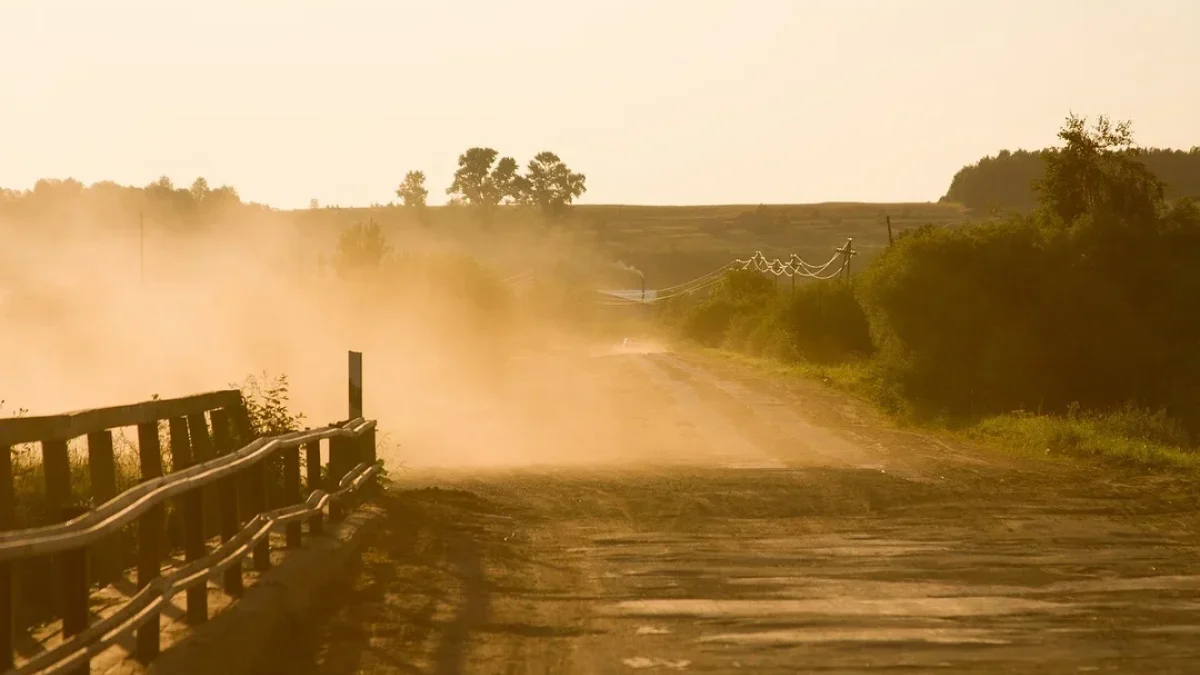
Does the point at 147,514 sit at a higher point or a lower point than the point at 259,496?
higher

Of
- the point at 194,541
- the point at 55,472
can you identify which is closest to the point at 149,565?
→ the point at 194,541

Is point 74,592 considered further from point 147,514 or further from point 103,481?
point 103,481

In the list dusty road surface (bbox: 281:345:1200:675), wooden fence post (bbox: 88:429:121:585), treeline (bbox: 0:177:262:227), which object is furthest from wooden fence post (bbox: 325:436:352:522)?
treeline (bbox: 0:177:262:227)

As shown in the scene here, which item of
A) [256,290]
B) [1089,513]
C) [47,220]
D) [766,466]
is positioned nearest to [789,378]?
[766,466]

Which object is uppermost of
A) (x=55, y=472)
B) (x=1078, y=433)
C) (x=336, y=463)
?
(x=55, y=472)

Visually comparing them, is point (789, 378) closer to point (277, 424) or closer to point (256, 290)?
point (277, 424)

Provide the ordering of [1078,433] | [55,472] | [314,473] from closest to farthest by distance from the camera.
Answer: [55,472] < [314,473] < [1078,433]

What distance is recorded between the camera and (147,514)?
8289mm

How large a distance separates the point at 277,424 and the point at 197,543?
376 inches

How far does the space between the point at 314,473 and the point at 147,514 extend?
22.8ft

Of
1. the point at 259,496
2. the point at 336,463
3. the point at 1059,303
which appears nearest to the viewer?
the point at 259,496

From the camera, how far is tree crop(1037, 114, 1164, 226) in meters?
39.5

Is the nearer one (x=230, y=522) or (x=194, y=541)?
(x=194, y=541)

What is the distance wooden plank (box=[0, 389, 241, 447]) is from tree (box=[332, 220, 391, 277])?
280ft
